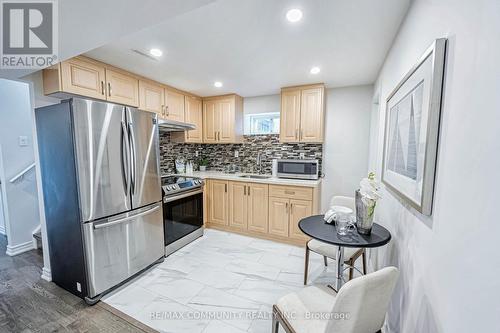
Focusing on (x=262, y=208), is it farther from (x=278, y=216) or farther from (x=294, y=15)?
(x=294, y=15)

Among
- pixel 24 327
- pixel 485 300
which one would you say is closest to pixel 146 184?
pixel 24 327

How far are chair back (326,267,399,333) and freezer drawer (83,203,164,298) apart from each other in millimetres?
1968

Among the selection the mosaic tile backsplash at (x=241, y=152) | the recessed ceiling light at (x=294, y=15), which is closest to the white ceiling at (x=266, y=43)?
the recessed ceiling light at (x=294, y=15)

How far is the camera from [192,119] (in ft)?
12.3

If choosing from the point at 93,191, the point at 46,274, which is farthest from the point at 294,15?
the point at 46,274

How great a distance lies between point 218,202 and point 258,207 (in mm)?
725

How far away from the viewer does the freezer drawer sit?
188cm

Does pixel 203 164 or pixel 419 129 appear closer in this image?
pixel 419 129

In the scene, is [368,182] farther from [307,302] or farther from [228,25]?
[228,25]

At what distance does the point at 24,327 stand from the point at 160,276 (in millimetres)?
1033

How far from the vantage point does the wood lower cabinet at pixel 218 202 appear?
137 inches

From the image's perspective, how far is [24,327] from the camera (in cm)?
167

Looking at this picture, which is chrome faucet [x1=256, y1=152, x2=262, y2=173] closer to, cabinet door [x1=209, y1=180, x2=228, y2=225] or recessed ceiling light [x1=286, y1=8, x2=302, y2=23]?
cabinet door [x1=209, y1=180, x2=228, y2=225]

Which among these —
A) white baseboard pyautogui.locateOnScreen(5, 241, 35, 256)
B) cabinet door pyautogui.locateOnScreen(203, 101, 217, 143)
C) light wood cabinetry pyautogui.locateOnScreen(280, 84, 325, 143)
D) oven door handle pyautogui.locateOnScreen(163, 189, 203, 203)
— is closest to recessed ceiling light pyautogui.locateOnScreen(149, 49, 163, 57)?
oven door handle pyautogui.locateOnScreen(163, 189, 203, 203)
